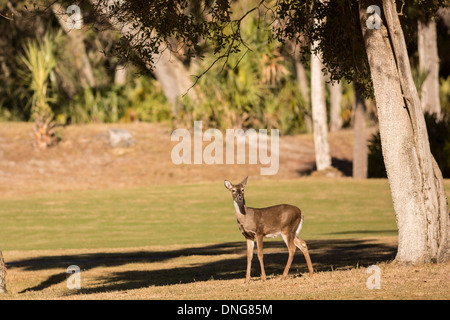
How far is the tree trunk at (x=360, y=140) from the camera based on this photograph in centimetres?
3769

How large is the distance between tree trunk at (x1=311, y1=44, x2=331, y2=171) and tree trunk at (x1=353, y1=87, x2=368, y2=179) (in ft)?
6.34

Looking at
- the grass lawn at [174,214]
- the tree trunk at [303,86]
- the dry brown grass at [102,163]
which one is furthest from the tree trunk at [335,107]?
the grass lawn at [174,214]

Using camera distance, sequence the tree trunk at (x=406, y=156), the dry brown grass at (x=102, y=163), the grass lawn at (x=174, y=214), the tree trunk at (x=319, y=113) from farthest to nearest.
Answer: the dry brown grass at (x=102, y=163) → the tree trunk at (x=319, y=113) → the grass lawn at (x=174, y=214) → the tree trunk at (x=406, y=156)

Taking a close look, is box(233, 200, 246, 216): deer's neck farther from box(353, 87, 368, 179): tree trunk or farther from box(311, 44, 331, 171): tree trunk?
box(311, 44, 331, 171): tree trunk

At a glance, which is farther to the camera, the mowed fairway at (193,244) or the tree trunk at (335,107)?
the tree trunk at (335,107)

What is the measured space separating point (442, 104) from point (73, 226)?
30.0m

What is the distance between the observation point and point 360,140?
3756 cm

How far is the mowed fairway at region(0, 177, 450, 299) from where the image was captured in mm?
13984

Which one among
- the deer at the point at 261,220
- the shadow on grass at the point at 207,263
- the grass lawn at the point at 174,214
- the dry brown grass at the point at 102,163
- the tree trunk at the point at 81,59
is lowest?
the shadow on grass at the point at 207,263

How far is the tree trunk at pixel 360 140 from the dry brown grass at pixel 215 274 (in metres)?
13.6

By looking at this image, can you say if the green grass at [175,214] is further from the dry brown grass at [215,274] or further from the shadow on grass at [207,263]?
the dry brown grass at [215,274]

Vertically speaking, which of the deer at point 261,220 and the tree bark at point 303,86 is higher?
the tree bark at point 303,86

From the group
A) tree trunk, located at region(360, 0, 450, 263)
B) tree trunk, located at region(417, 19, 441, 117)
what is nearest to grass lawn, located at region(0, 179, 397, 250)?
tree trunk, located at region(417, 19, 441, 117)
